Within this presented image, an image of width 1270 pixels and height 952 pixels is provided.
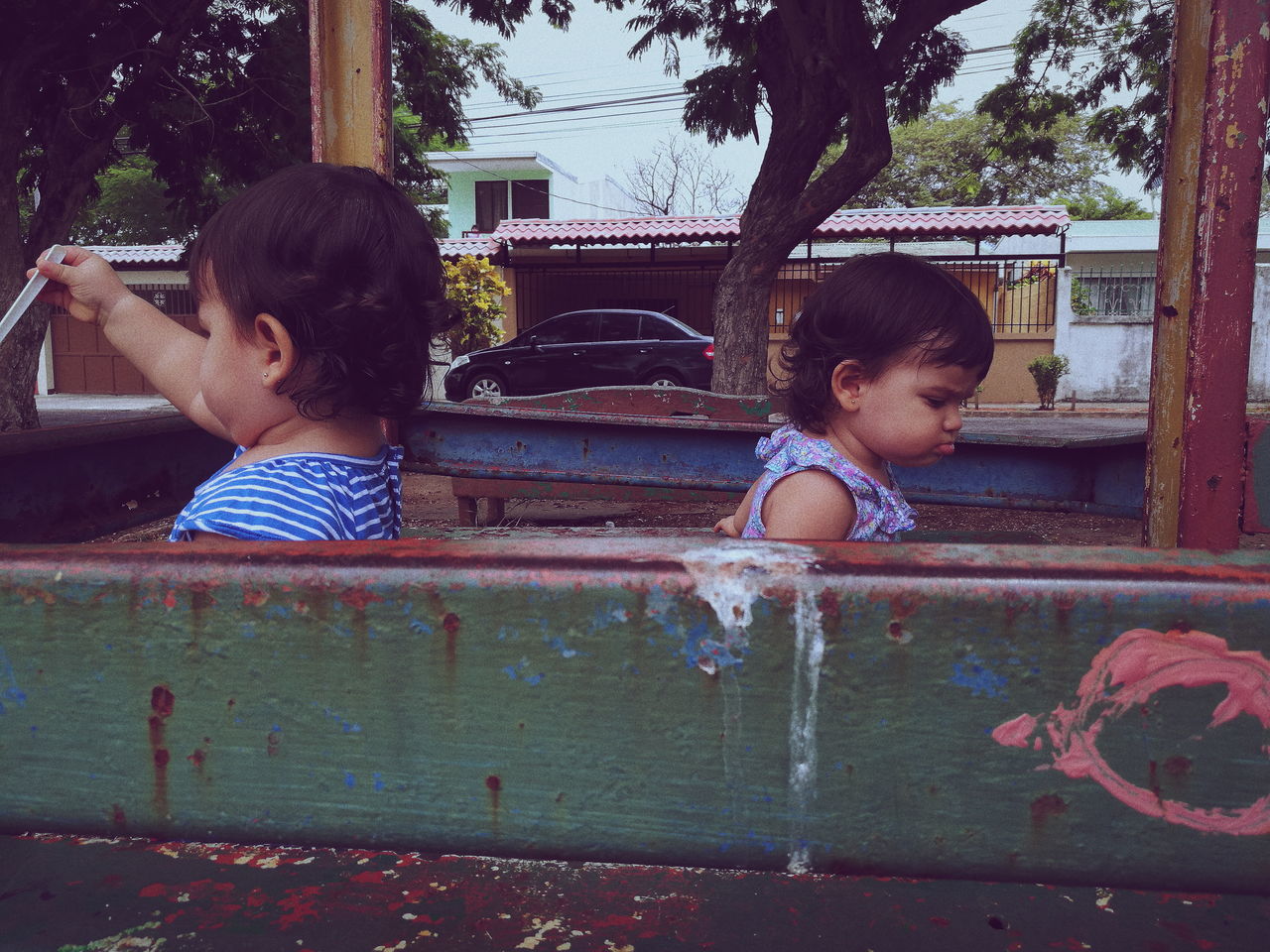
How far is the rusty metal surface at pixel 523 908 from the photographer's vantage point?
3.10 ft

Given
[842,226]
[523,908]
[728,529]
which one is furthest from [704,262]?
[523,908]

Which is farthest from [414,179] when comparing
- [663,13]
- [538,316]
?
[538,316]

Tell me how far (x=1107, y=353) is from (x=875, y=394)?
58.4 ft

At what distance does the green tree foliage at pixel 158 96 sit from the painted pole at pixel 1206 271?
288 inches

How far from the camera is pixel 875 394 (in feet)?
5.39

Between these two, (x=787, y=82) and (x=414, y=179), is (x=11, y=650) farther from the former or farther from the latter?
(x=414, y=179)

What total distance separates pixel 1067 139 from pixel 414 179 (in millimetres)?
Answer: 29456

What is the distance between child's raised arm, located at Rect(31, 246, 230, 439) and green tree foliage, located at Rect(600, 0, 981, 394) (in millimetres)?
Answer: 5703

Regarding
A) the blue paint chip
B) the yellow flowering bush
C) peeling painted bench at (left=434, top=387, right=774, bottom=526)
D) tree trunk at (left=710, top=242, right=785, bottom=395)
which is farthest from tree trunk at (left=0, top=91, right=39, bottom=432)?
the blue paint chip

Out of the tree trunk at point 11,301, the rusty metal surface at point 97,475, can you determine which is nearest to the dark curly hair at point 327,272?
the rusty metal surface at point 97,475

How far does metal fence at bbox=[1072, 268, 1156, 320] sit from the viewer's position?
17875mm

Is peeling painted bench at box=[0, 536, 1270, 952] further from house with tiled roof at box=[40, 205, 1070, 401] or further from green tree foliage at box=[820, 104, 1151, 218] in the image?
green tree foliage at box=[820, 104, 1151, 218]

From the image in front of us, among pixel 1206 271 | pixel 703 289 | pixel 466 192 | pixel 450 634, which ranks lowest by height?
pixel 450 634

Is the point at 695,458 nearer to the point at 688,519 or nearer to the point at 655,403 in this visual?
the point at 655,403
